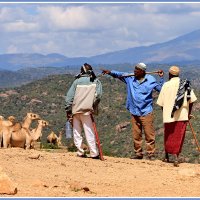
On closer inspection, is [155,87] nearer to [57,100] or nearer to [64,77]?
[57,100]

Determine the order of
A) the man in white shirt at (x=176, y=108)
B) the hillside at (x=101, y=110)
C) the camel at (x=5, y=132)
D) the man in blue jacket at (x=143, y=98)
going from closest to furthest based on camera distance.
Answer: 1. the man in white shirt at (x=176, y=108)
2. the man in blue jacket at (x=143, y=98)
3. the camel at (x=5, y=132)
4. the hillside at (x=101, y=110)

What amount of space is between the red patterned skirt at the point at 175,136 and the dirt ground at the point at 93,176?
0.36m

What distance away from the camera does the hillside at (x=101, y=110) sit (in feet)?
170

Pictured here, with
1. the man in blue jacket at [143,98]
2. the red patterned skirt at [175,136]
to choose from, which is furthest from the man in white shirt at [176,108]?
the man in blue jacket at [143,98]

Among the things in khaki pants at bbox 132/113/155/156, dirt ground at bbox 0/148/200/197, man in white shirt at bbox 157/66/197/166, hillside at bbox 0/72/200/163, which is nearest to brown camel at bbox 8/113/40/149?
dirt ground at bbox 0/148/200/197

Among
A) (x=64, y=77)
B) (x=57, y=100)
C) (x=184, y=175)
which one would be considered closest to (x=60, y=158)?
(x=184, y=175)

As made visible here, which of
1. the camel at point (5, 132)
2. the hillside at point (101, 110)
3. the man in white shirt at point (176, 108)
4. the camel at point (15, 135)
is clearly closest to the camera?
the man in white shirt at point (176, 108)

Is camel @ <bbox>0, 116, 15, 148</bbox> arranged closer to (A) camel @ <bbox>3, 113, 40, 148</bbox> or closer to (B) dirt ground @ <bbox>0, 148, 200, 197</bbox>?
(A) camel @ <bbox>3, 113, 40, 148</bbox>

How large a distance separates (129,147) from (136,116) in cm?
4017

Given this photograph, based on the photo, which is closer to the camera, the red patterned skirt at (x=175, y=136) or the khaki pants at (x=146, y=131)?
the red patterned skirt at (x=175, y=136)

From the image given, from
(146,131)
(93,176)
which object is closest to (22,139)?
(146,131)

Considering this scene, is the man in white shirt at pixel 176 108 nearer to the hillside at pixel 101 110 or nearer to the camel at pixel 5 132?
the camel at pixel 5 132

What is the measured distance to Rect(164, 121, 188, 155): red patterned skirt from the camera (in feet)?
40.3

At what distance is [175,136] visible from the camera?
40.5 ft
